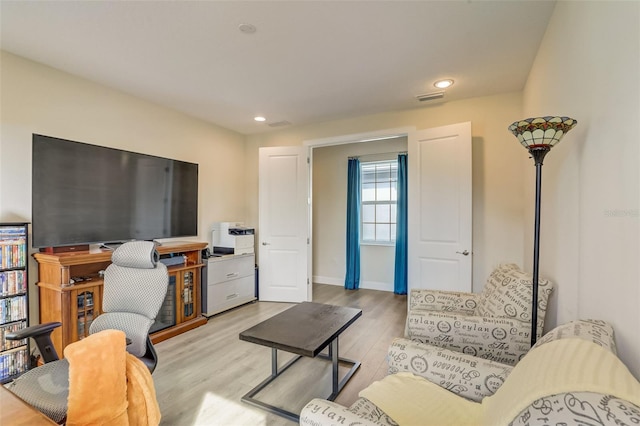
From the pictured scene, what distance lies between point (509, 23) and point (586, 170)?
4.17 ft

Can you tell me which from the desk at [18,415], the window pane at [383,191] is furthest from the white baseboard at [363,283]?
the desk at [18,415]

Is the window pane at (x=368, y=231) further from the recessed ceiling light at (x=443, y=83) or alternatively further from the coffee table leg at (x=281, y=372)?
the coffee table leg at (x=281, y=372)

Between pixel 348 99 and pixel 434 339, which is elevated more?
pixel 348 99

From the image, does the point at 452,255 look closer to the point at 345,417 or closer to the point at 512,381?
the point at 512,381

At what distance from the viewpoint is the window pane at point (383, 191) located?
200 inches

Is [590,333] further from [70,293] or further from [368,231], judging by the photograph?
[368,231]

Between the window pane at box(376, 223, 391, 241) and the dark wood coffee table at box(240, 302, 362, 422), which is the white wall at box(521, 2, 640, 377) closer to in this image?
the dark wood coffee table at box(240, 302, 362, 422)

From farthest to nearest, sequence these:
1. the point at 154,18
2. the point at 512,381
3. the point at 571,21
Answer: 1. the point at 154,18
2. the point at 571,21
3. the point at 512,381

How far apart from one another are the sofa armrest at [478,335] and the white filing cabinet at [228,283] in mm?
2568

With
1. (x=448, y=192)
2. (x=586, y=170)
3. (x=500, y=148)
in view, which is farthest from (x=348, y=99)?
(x=586, y=170)

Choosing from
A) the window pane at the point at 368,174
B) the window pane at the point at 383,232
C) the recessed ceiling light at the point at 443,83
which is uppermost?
the recessed ceiling light at the point at 443,83

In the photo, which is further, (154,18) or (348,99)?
(348,99)

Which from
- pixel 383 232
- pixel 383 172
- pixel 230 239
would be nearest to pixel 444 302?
pixel 230 239

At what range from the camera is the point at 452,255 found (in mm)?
3166
